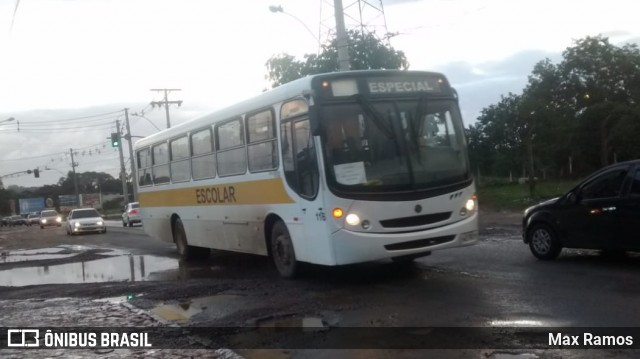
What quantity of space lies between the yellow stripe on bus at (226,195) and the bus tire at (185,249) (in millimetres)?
573

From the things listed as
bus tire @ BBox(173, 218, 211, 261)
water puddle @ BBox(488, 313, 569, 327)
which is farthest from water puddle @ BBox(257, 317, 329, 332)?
bus tire @ BBox(173, 218, 211, 261)

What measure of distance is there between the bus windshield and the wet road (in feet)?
4.99

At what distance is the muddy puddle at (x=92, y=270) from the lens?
43.4 ft

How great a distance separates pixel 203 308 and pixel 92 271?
6933 millimetres

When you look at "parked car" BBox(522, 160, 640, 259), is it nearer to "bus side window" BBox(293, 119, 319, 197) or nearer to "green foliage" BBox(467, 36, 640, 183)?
"bus side window" BBox(293, 119, 319, 197)

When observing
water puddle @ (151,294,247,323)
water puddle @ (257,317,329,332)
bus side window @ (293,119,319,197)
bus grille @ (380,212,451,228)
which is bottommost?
water puddle @ (257,317,329,332)

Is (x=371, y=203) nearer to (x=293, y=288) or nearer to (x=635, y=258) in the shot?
(x=293, y=288)

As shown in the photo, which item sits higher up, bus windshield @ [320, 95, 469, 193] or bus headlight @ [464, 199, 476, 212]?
bus windshield @ [320, 95, 469, 193]

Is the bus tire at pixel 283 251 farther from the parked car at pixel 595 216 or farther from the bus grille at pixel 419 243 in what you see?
the parked car at pixel 595 216

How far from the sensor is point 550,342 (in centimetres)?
599

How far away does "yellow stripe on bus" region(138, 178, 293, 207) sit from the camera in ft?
33.6

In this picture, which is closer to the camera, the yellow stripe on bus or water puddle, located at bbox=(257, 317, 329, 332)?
water puddle, located at bbox=(257, 317, 329, 332)

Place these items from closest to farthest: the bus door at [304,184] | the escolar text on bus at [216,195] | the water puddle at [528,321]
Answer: the water puddle at [528,321] → the bus door at [304,184] → the escolar text on bus at [216,195]

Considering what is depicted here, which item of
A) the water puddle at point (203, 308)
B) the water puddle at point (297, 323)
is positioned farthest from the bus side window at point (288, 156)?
the water puddle at point (297, 323)
